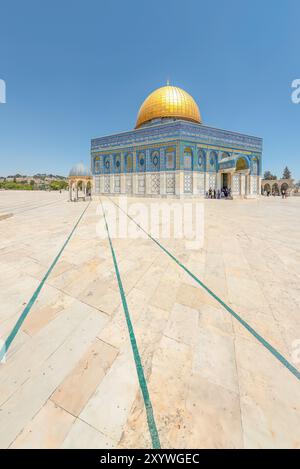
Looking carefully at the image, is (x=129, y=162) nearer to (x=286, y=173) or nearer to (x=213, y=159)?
(x=213, y=159)

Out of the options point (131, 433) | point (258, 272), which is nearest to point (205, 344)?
point (131, 433)

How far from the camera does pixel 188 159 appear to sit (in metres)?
23.9

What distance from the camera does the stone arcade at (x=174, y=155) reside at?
934 inches

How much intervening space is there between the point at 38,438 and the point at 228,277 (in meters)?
3.08

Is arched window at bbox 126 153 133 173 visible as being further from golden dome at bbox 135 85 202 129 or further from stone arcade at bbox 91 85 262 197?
golden dome at bbox 135 85 202 129

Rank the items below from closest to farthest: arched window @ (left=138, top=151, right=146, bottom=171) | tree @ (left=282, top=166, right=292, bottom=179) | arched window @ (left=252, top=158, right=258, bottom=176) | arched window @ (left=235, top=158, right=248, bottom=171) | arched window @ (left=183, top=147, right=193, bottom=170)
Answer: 1. arched window @ (left=183, top=147, right=193, bottom=170)
2. arched window @ (left=235, top=158, right=248, bottom=171)
3. arched window @ (left=138, top=151, right=146, bottom=171)
4. arched window @ (left=252, top=158, right=258, bottom=176)
5. tree @ (left=282, top=166, right=292, bottom=179)

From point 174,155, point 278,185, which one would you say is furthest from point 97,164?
point 278,185

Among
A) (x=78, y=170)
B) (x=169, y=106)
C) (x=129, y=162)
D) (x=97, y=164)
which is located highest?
(x=169, y=106)

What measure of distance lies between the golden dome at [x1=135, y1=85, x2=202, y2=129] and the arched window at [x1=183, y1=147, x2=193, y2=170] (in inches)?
245

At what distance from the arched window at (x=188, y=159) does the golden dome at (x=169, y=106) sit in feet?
20.4

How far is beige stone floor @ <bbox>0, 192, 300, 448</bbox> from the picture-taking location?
131cm

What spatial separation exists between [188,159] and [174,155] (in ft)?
5.69

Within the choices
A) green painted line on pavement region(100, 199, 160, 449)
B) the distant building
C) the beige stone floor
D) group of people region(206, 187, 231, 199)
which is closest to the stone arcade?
group of people region(206, 187, 231, 199)
